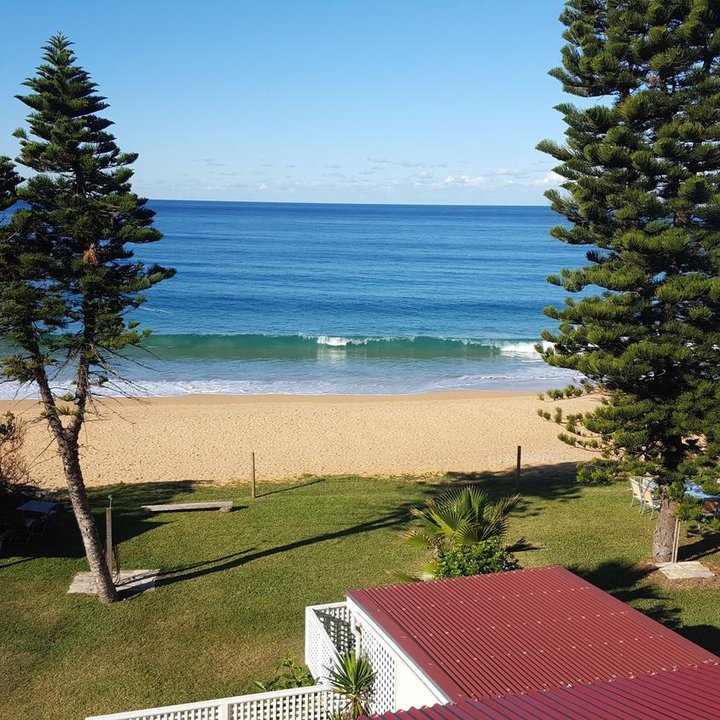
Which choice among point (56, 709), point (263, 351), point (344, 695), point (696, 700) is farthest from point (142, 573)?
point (263, 351)

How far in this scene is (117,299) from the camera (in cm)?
1095

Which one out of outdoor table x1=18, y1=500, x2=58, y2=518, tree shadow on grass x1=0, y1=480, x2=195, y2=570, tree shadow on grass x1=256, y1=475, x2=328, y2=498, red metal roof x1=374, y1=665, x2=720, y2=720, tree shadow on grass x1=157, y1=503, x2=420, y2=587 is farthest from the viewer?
tree shadow on grass x1=256, y1=475, x2=328, y2=498

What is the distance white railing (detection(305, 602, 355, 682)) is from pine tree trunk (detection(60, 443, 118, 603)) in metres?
3.39

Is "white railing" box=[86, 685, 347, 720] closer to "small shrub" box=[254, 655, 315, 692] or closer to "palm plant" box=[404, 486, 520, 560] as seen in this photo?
"small shrub" box=[254, 655, 315, 692]

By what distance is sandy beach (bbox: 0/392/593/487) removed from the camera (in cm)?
1881

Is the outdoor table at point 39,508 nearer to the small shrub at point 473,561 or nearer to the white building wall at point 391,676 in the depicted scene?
the small shrub at point 473,561

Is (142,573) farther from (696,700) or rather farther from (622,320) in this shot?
(696,700)

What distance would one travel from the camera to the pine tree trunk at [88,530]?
36.0 ft

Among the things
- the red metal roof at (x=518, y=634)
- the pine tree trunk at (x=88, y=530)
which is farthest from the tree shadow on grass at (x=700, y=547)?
the pine tree trunk at (x=88, y=530)

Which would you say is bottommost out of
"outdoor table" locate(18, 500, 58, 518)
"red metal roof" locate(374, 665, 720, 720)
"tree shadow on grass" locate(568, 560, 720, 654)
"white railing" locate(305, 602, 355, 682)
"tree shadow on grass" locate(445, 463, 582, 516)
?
"tree shadow on grass" locate(445, 463, 582, 516)

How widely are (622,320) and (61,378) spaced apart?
23837 mm

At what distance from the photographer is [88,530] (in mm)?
11094

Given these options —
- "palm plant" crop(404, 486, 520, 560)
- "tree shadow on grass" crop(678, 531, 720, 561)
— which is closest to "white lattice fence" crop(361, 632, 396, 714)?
"palm plant" crop(404, 486, 520, 560)

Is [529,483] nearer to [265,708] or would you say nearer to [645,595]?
[645,595]
